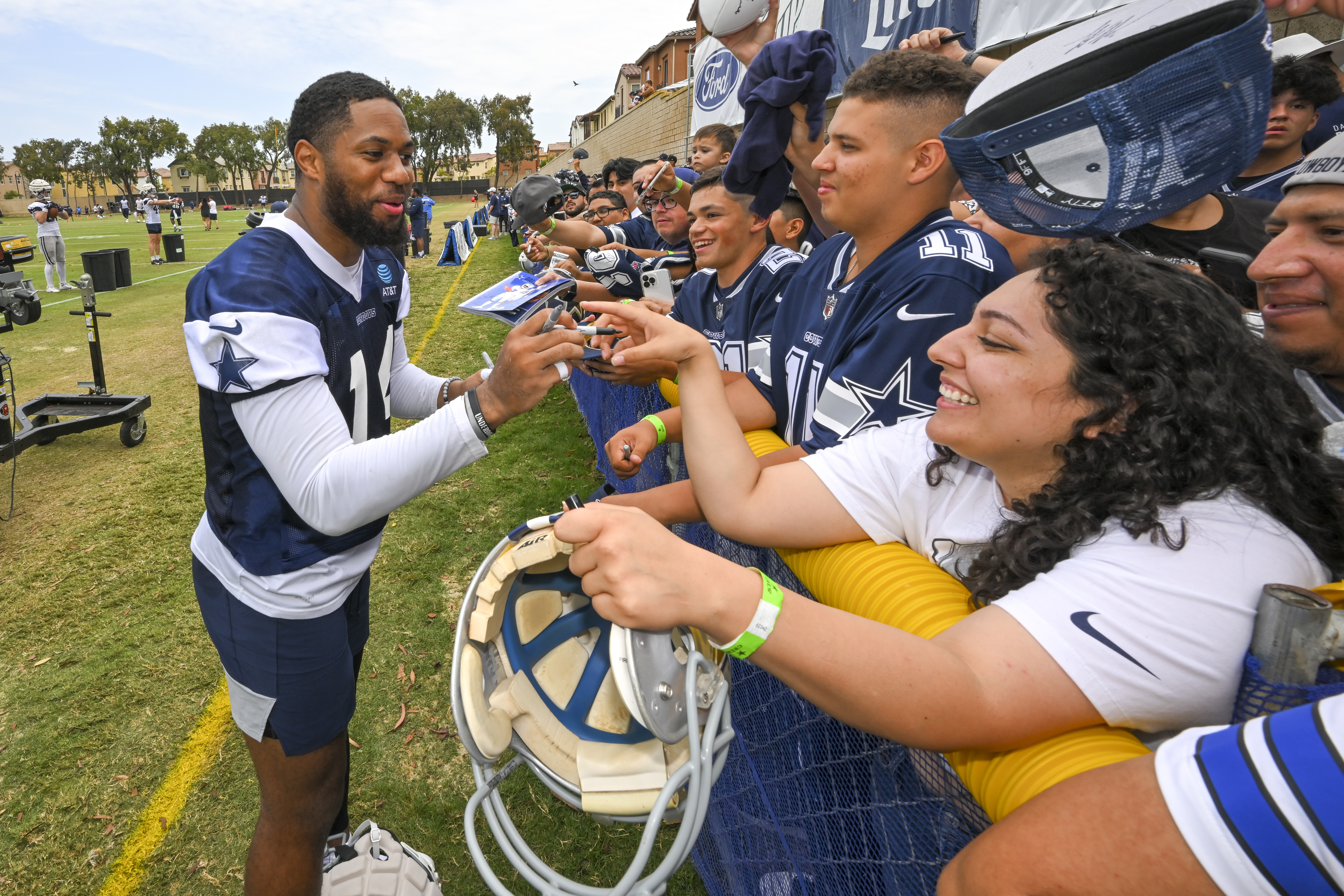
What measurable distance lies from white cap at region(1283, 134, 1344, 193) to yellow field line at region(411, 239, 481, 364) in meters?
5.01

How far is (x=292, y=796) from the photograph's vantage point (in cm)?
194

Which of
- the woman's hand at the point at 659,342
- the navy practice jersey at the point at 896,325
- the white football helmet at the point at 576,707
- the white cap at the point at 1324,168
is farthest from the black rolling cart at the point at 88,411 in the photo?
the white cap at the point at 1324,168

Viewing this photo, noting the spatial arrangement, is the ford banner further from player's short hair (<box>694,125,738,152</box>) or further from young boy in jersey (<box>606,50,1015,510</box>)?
young boy in jersey (<box>606,50,1015,510</box>)

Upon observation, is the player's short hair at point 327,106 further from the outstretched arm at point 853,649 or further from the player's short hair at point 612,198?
the player's short hair at point 612,198

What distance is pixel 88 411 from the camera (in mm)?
6426

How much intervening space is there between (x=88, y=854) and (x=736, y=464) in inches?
120

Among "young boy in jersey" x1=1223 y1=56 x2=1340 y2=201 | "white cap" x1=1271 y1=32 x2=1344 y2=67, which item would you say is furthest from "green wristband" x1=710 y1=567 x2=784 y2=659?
"white cap" x1=1271 y1=32 x2=1344 y2=67

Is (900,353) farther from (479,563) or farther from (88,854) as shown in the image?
(479,563)

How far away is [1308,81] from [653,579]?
4127mm

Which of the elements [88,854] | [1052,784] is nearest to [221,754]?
[88,854]

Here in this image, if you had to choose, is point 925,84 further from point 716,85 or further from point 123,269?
point 716,85

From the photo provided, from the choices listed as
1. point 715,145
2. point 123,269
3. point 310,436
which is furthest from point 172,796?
point 123,269

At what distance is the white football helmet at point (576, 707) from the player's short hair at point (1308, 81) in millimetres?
4005

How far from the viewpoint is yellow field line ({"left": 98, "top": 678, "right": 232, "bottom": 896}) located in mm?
2549
